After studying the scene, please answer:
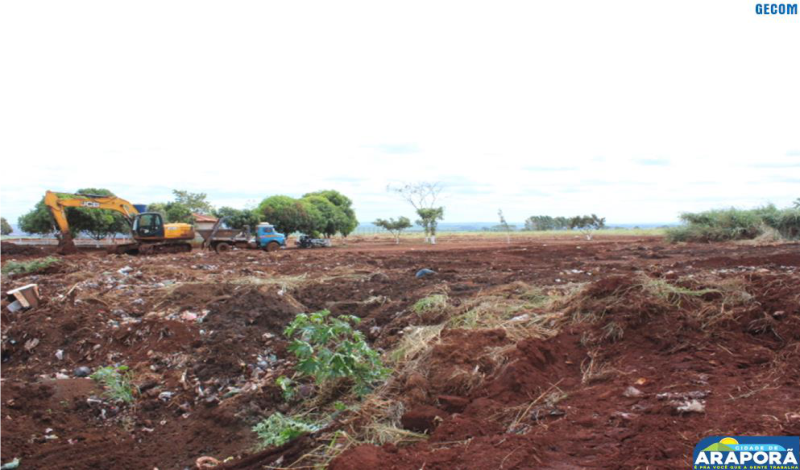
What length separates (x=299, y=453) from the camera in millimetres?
3594

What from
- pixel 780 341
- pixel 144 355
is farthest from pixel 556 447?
pixel 144 355

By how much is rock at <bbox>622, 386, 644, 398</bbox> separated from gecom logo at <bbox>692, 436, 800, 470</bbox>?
31.1 inches

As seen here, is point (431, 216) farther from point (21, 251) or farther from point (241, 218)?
point (21, 251)

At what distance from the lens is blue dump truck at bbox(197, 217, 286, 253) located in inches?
862

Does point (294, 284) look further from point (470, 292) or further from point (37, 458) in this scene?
point (37, 458)

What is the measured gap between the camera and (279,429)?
4.51 meters

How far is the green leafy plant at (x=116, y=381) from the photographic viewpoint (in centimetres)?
556

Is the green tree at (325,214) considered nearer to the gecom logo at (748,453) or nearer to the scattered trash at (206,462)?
the scattered trash at (206,462)

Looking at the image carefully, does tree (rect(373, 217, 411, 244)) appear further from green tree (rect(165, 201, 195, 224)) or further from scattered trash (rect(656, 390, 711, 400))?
scattered trash (rect(656, 390, 711, 400))

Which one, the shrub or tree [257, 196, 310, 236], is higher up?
tree [257, 196, 310, 236]

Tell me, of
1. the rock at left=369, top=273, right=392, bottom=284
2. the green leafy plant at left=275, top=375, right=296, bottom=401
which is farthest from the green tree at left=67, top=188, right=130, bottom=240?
the green leafy plant at left=275, top=375, right=296, bottom=401

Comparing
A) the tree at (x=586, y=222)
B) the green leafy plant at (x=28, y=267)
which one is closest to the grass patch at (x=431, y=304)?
the green leafy plant at (x=28, y=267)

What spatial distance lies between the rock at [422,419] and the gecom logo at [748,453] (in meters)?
1.62

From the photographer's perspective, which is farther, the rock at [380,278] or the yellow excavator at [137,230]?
the yellow excavator at [137,230]
